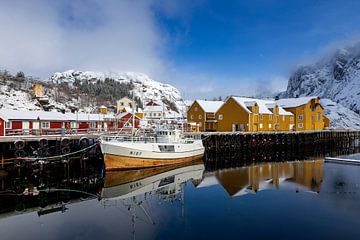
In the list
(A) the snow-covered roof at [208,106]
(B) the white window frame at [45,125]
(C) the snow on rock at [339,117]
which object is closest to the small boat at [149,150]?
(B) the white window frame at [45,125]

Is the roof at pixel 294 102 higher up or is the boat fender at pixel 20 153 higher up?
the roof at pixel 294 102

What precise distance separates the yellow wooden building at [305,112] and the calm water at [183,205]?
35.4 m

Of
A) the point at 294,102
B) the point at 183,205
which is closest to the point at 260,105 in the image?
the point at 294,102

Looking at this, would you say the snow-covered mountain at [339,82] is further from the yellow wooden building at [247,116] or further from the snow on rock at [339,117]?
the yellow wooden building at [247,116]

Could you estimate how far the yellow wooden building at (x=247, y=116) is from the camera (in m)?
51.7

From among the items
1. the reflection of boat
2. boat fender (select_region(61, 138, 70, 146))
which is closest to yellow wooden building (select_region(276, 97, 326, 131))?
the reflection of boat

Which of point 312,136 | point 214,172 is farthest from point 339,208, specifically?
point 312,136

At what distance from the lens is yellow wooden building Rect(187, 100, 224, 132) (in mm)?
56375

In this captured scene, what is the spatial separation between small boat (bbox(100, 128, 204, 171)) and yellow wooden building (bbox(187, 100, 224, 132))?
66.8 feet

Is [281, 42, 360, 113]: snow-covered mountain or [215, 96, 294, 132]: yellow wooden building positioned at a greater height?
[281, 42, 360, 113]: snow-covered mountain

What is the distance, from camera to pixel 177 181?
24156 mm

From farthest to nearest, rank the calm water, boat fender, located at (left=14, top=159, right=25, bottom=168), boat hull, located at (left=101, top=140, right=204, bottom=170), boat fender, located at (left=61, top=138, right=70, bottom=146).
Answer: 1. boat fender, located at (left=61, top=138, right=70, bottom=146)
2. boat fender, located at (left=14, top=159, right=25, bottom=168)
3. boat hull, located at (left=101, top=140, right=204, bottom=170)
4. the calm water

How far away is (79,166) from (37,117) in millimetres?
11457

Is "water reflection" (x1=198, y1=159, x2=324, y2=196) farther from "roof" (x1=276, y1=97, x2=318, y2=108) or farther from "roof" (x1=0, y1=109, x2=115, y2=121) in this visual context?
"roof" (x1=276, y1=97, x2=318, y2=108)
